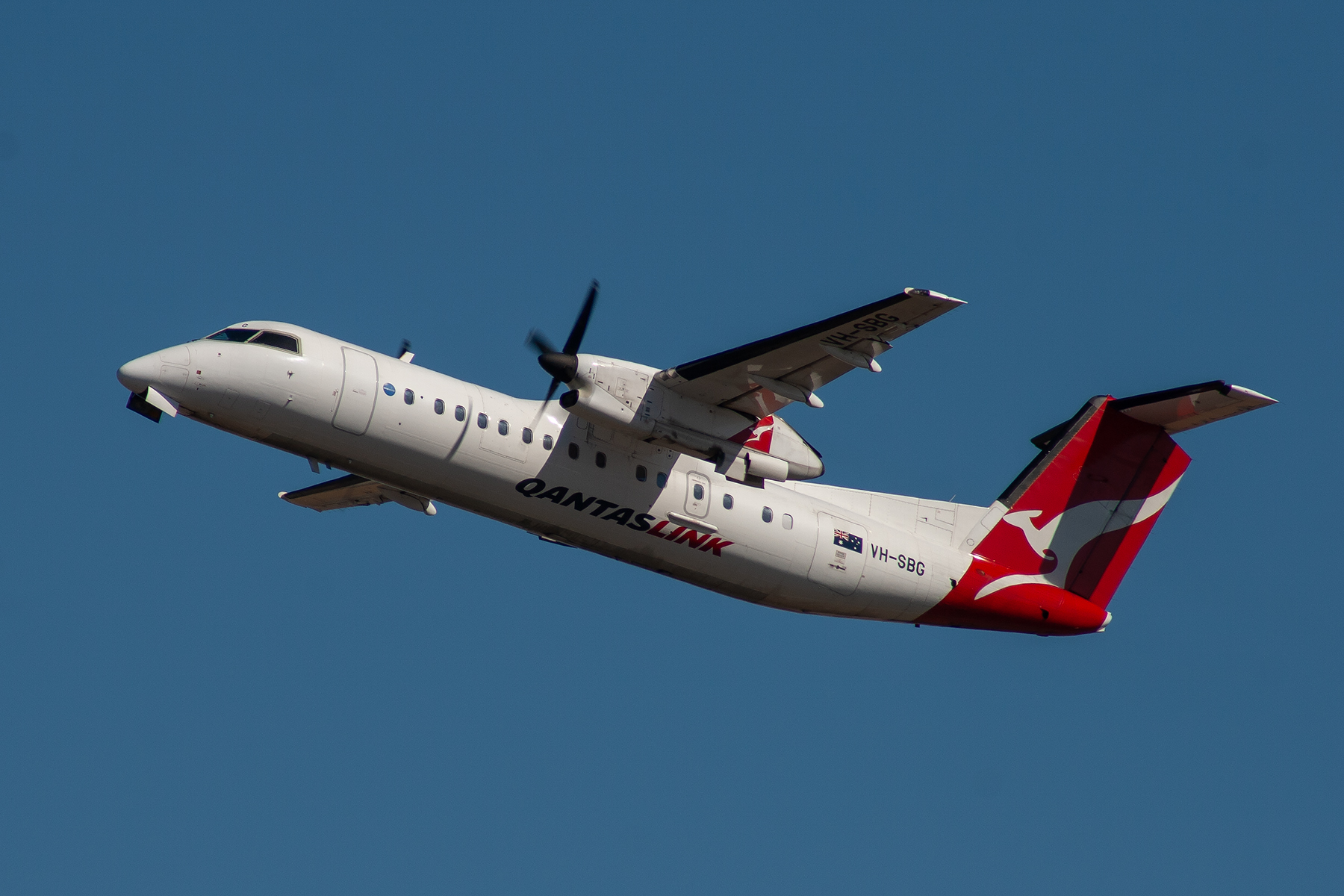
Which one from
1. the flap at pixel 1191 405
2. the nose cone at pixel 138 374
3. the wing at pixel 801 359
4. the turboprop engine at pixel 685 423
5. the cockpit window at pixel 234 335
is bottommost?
the nose cone at pixel 138 374

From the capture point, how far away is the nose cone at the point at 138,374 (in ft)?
50.1

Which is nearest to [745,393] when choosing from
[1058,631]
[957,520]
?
[957,520]

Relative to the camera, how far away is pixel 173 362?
1541 cm

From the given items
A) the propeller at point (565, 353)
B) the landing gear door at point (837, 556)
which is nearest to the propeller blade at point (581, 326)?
the propeller at point (565, 353)

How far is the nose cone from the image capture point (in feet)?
50.1

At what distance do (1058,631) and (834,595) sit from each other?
3768 millimetres

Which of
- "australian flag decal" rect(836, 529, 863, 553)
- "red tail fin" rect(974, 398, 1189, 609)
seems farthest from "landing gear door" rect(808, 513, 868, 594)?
"red tail fin" rect(974, 398, 1189, 609)

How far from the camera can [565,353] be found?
1681 cm

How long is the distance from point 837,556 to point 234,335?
27.1 ft

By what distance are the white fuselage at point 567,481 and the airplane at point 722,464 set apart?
0.08 ft

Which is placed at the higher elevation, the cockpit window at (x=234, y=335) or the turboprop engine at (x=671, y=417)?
the turboprop engine at (x=671, y=417)

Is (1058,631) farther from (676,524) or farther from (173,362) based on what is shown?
(173,362)

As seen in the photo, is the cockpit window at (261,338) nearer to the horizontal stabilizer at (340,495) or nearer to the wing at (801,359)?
the horizontal stabilizer at (340,495)

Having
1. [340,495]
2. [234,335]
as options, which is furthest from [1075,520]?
[234,335]
